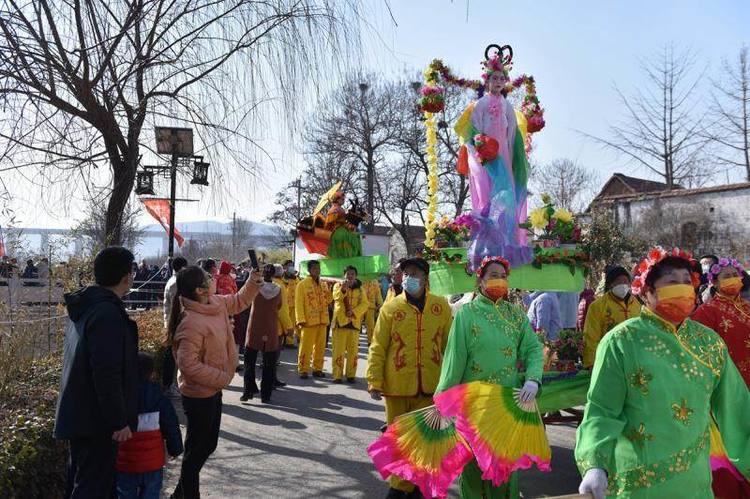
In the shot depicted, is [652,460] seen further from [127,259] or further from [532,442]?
[127,259]

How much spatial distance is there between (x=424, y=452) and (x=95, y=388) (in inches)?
88.5

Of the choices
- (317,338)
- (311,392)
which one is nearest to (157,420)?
(311,392)

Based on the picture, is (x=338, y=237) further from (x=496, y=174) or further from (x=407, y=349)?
(x=407, y=349)

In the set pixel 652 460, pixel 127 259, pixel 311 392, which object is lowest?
pixel 311 392

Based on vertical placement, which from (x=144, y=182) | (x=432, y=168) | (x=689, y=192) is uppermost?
(x=689, y=192)

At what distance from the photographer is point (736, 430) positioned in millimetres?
3076

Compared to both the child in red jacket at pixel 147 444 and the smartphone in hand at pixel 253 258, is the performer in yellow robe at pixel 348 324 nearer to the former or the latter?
the smartphone in hand at pixel 253 258

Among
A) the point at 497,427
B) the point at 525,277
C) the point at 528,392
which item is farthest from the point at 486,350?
the point at 525,277

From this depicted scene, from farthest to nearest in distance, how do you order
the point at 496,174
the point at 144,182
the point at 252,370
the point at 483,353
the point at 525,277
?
1. the point at 252,370
2. the point at 496,174
3. the point at 525,277
4. the point at 144,182
5. the point at 483,353

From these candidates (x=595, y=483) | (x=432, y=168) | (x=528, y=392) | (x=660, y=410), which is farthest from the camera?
Result: (x=432, y=168)

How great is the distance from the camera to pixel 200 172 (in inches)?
197

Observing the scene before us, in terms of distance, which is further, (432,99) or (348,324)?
(348,324)

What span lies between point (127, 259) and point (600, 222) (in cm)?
1878

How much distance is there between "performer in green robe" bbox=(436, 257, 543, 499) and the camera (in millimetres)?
4844
